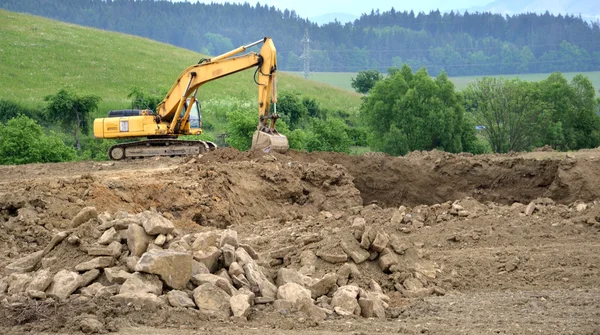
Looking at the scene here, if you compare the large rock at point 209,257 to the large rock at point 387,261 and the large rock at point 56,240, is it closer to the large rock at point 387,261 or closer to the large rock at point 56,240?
the large rock at point 56,240

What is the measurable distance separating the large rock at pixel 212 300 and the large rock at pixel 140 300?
39 cm

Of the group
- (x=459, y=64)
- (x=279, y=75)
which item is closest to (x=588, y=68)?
(x=459, y=64)

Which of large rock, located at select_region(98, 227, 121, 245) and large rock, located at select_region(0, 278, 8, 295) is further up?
large rock, located at select_region(98, 227, 121, 245)

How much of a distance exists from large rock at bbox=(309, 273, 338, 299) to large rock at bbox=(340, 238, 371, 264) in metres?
0.96

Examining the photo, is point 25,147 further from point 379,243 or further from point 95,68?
point 95,68

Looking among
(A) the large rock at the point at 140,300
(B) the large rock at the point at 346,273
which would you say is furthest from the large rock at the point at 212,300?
(B) the large rock at the point at 346,273

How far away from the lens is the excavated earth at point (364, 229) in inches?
345

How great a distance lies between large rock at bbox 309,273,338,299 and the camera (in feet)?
32.3

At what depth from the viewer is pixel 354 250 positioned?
10984 mm

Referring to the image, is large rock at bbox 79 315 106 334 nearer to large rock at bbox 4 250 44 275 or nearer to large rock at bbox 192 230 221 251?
large rock at bbox 192 230 221 251

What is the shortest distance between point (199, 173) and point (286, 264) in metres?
7.94

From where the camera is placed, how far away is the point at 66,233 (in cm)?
1041

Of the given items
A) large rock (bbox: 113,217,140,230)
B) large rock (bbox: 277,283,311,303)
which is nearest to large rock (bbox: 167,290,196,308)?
large rock (bbox: 277,283,311,303)

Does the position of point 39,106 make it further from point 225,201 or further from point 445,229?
point 445,229
